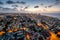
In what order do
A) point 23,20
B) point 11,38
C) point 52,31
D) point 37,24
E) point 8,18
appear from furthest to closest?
point 8,18 < point 23,20 < point 37,24 < point 52,31 < point 11,38

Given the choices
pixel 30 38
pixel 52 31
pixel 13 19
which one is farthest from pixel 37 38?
pixel 13 19

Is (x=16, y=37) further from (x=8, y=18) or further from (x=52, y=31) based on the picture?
(x=8, y=18)

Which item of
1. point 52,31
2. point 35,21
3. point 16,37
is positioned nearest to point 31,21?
point 35,21

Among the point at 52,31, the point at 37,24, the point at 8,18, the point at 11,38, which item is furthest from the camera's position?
the point at 8,18

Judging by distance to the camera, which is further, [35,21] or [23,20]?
[23,20]

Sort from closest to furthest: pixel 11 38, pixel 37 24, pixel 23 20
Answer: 1. pixel 11 38
2. pixel 37 24
3. pixel 23 20

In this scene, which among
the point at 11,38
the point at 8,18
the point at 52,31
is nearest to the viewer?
the point at 11,38

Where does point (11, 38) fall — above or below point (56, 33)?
above

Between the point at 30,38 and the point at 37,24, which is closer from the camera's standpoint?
the point at 30,38

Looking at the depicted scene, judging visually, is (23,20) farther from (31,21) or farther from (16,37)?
(16,37)
